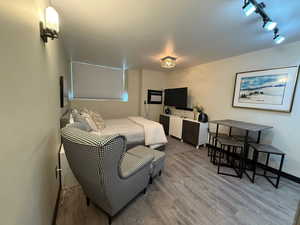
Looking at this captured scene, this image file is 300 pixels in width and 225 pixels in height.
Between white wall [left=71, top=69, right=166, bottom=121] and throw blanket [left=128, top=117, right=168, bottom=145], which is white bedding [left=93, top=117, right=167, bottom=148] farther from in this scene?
white wall [left=71, top=69, right=166, bottom=121]

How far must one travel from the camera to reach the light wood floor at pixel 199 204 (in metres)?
1.44

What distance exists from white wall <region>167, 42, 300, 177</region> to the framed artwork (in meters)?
0.10

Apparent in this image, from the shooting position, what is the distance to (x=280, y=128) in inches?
93.8

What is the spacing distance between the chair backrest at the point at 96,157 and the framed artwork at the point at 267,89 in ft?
9.76

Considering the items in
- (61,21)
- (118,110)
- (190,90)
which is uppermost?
Answer: (61,21)

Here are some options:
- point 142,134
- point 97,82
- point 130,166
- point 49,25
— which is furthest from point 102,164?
point 97,82

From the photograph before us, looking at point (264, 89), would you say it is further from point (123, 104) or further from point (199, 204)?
point (123, 104)

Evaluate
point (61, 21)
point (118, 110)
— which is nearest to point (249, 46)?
point (61, 21)

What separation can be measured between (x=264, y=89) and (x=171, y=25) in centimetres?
230

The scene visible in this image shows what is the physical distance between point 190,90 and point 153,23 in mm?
2874

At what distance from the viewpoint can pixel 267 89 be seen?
254 centimetres

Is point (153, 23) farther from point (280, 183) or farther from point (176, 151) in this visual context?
point (280, 183)

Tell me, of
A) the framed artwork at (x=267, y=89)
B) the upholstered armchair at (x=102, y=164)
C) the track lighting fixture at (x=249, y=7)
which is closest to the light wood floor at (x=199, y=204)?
the upholstered armchair at (x=102, y=164)

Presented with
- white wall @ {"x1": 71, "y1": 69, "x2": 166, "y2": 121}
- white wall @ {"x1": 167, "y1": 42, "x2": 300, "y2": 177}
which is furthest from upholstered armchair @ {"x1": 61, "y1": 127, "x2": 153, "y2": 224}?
white wall @ {"x1": 71, "y1": 69, "x2": 166, "y2": 121}
